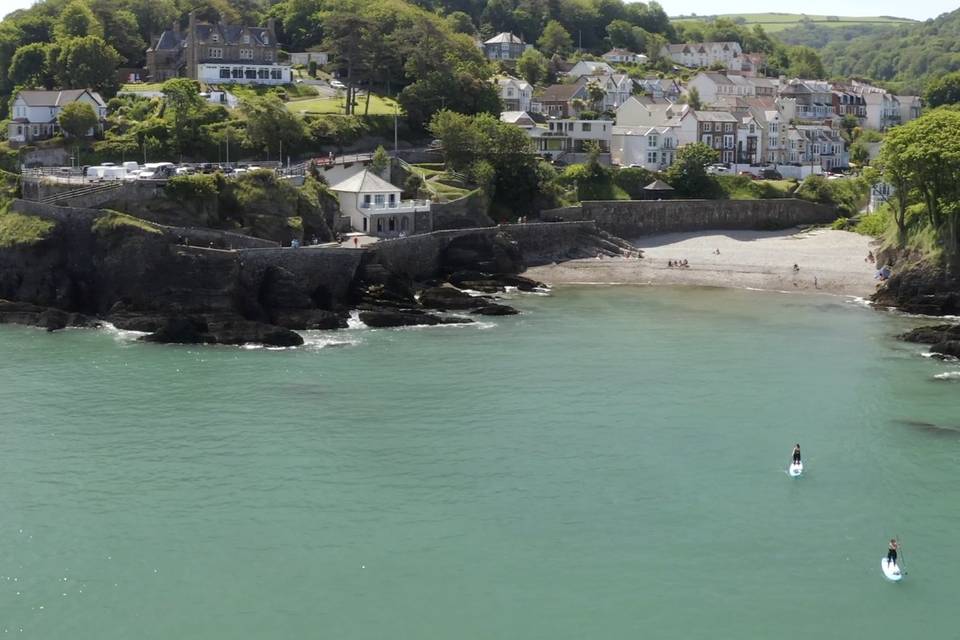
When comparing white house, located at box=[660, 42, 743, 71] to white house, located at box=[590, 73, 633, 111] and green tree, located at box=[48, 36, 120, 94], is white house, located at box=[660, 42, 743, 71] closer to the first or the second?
white house, located at box=[590, 73, 633, 111]

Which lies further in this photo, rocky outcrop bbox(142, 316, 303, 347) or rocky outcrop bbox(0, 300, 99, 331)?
rocky outcrop bbox(0, 300, 99, 331)

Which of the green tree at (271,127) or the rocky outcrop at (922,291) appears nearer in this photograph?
the rocky outcrop at (922,291)

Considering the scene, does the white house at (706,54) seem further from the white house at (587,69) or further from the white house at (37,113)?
the white house at (37,113)

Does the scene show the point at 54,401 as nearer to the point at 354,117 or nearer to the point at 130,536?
the point at 130,536

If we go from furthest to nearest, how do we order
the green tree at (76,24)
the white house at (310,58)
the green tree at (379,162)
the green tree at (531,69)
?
the green tree at (531,69) < the white house at (310,58) < the green tree at (76,24) < the green tree at (379,162)

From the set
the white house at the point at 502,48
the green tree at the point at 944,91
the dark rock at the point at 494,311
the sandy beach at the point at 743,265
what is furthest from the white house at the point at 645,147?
the green tree at the point at 944,91

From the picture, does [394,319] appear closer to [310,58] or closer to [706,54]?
[310,58]

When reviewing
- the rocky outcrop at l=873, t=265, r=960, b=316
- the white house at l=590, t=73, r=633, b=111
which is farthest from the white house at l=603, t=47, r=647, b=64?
the rocky outcrop at l=873, t=265, r=960, b=316
